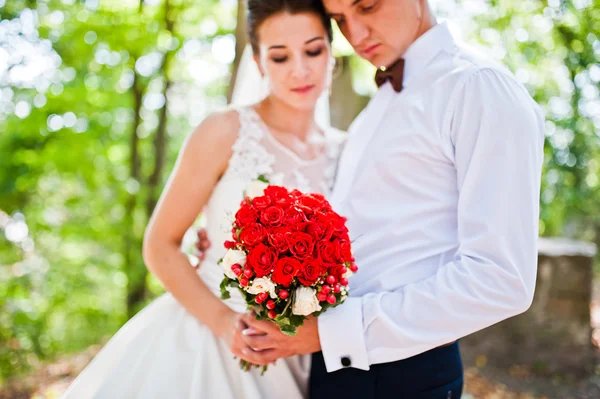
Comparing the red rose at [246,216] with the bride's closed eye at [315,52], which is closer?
the red rose at [246,216]

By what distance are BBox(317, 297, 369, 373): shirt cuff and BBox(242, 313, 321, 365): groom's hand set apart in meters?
0.05

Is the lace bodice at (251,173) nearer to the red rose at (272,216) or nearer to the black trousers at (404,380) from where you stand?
the red rose at (272,216)

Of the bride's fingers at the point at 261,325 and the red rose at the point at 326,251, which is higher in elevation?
the red rose at the point at 326,251

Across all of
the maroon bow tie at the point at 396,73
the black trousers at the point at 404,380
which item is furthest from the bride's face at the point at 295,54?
the black trousers at the point at 404,380

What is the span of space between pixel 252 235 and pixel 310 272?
8.7 inches

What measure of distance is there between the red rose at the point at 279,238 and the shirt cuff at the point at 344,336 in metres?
0.37

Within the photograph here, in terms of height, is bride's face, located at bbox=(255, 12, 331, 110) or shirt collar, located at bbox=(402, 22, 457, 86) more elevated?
bride's face, located at bbox=(255, 12, 331, 110)

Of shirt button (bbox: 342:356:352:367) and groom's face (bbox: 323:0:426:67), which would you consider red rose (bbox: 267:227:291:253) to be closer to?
shirt button (bbox: 342:356:352:367)

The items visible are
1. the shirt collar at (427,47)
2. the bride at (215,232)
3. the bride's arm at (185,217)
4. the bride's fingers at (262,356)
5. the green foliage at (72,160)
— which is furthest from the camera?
the green foliage at (72,160)

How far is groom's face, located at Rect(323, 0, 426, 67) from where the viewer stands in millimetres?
2205

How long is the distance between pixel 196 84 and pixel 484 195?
1116 centimetres

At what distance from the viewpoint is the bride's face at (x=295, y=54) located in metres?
2.50

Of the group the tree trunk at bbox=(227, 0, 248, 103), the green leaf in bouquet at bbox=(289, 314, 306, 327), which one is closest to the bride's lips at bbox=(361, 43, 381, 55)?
the green leaf in bouquet at bbox=(289, 314, 306, 327)

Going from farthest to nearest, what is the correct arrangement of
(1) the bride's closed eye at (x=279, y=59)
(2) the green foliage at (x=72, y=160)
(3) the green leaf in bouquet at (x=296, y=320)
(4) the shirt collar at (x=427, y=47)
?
(2) the green foliage at (x=72, y=160) < (1) the bride's closed eye at (x=279, y=59) < (4) the shirt collar at (x=427, y=47) < (3) the green leaf in bouquet at (x=296, y=320)
